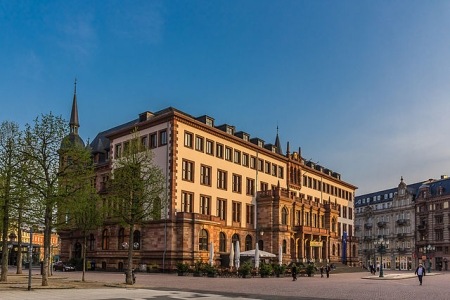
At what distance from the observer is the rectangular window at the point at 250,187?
74.6 meters

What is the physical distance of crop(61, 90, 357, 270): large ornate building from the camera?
197 ft

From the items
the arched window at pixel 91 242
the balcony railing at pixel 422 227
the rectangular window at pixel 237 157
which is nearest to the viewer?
the arched window at pixel 91 242

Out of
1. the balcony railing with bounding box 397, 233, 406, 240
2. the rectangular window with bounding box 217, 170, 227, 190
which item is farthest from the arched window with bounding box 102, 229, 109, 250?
the balcony railing with bounding box 397, 233, 406, 240

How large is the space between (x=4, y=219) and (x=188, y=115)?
32.6 m

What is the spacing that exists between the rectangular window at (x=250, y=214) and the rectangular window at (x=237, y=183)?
130 inches

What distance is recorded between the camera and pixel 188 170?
62844 mm

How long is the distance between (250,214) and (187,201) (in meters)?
15.1

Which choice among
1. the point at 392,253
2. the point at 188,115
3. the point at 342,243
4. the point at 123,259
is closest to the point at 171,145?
the point at 188,115

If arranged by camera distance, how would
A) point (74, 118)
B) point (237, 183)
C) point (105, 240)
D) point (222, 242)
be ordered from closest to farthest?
point (222, 242) < point (105, 240) < point (237, 183) < point (74, 118)

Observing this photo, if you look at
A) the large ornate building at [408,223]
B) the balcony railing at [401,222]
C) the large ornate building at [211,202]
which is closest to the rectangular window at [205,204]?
the large ornate building at [211,202]

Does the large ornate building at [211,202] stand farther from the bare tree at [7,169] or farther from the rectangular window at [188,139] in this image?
the bare tree at [7,169]

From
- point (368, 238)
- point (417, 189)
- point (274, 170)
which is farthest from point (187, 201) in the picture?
point (368, 238)

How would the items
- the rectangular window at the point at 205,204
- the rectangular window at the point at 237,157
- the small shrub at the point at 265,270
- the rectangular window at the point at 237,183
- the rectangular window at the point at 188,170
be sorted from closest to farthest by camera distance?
the small shrub at the point at 265,270
the rectangular window at the point at 188,170
the rectangular window at the point at 205,204
the rectangular window at the point at 237,183
the rectangular window at the point at 237,157

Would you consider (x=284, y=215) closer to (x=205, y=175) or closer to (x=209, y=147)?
(x=205, y=175)
